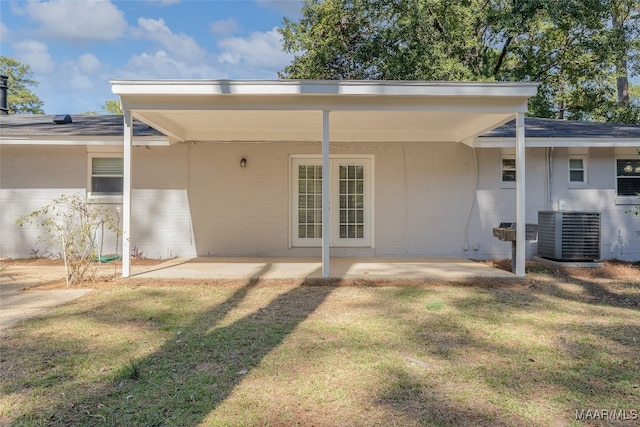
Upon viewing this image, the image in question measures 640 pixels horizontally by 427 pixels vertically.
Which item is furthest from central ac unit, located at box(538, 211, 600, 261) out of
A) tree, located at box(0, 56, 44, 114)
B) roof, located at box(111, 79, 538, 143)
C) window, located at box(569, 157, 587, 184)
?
tree, located at box(0, 56, 44, 114)

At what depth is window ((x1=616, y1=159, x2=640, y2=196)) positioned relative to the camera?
28.9 feet

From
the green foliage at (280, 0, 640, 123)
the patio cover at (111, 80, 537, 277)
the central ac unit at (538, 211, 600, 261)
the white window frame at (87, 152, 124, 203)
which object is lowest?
the central ac unit at (538, 211, 600, 261)

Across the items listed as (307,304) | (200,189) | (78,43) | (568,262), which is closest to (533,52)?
(568,262)

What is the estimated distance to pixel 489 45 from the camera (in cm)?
1644

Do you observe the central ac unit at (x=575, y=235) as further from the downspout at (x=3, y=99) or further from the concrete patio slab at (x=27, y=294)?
the downspout at (x=3, y=99)

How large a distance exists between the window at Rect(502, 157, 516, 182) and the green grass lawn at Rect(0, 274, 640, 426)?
393 centimetres

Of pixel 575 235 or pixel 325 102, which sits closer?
pixel 325 102

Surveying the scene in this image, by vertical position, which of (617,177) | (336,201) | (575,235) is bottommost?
(575,235)

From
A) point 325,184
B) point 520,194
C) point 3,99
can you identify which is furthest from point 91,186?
point 520,194

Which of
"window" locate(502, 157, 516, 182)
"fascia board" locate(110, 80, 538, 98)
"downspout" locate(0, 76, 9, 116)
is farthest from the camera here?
"downspout" locate(0, 76, 9, 116)

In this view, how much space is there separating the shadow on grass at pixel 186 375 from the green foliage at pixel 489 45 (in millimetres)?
12872

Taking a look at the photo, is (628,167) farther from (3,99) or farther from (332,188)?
(3,99)

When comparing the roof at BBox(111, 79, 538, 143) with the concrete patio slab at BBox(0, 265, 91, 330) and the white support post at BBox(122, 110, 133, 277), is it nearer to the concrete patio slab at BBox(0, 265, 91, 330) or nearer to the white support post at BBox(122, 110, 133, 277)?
the white support post at BBox(122, 110, 133, 277)

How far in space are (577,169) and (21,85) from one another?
3928cm
